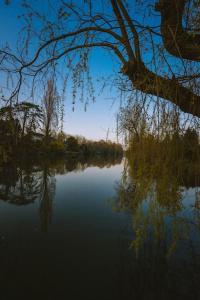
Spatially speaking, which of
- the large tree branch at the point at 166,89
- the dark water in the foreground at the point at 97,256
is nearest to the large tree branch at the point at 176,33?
the large tree branch at the point at 166,89

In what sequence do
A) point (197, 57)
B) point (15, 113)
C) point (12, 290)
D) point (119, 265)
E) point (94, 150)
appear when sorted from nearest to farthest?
point (197, 57), point (15, 113), point (12, 290), point (119, 265), point (94, 150)

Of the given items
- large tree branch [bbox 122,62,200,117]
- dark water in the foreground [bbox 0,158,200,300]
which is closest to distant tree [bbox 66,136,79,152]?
dark water in the foreground [bbox 0,158,200,300]

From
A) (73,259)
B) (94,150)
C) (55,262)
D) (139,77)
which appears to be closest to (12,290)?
(55,262)

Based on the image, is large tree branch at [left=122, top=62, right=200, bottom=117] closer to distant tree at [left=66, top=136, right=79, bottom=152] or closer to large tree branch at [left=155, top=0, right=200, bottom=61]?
large tree branch at [left=155, top=0, right=200, bottom=61]

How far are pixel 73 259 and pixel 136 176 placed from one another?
100.0 inches

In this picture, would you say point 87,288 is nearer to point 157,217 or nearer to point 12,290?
point 12,290

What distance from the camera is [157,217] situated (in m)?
1.34

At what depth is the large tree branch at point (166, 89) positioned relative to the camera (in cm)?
127

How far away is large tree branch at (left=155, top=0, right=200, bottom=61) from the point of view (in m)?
1.26

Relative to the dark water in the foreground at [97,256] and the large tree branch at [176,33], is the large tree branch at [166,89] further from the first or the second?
the dark water in the foreground at [97,256]

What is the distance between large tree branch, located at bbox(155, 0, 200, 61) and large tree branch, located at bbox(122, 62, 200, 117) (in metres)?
0.17

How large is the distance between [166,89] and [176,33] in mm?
311

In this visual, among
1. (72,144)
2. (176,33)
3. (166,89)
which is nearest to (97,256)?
(166,89)

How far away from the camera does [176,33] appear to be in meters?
1.28
